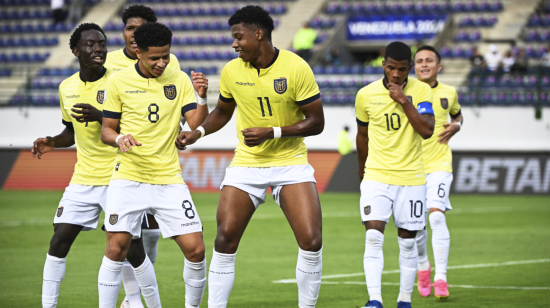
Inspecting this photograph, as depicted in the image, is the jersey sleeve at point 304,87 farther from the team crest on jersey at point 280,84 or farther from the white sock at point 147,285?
the white sock at point 147,285

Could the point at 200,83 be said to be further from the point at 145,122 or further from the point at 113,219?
the point at 113,219

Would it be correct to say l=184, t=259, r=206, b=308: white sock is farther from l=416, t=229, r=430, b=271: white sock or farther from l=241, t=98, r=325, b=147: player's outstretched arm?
l=416, t=229, r=430, b=271: white sock

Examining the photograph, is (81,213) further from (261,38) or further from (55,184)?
(55,184)

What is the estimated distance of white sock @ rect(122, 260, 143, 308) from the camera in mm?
6121

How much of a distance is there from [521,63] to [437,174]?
714 inches

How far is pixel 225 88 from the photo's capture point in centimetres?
591

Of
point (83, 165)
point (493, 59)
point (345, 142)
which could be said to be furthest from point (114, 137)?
point (493, 59)

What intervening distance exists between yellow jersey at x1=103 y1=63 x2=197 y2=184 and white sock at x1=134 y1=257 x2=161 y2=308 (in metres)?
0.86

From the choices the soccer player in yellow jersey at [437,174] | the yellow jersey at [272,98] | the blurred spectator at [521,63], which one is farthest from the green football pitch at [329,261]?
the blurred spectator at [521,63]

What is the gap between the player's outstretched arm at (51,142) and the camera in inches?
250

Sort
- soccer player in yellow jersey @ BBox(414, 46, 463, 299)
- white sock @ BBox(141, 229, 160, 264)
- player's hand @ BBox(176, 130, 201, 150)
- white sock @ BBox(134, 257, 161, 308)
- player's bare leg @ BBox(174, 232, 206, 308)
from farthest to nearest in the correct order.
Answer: soccer player in yellow jersey @ BBox(414, 46, 463, 299) < white sock @ BBox(141, 229, 160, 264) < white sock @ BBox(134, 257, 161, 308) < player's bare leg @ BBox(174, 232, 206, 308) < player's hand @ BBox(176, 130, 201, 150)

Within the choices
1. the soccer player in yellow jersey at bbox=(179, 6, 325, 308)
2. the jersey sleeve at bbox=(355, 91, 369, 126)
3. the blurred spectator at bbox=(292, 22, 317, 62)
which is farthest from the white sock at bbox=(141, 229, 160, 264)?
the blurred spectator at bbox=(292, 22, 317, 62)

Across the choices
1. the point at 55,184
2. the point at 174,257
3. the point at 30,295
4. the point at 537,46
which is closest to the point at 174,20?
the point at 55,184

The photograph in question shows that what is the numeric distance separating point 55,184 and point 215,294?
18.0 m
